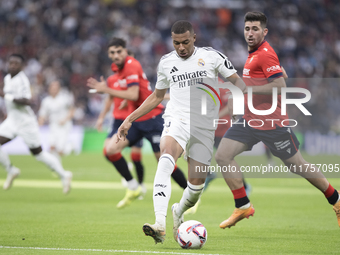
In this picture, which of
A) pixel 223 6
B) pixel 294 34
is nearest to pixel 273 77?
pixel 294 34

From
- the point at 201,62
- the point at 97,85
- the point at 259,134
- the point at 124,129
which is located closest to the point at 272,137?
the point at 259,134

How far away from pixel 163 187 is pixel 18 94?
6153 mm

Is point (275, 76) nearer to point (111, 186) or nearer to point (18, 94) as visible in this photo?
point (18, 94)

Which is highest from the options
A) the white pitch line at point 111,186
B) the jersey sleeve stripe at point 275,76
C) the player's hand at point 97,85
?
the jersey sleeve stripe at point 275,76

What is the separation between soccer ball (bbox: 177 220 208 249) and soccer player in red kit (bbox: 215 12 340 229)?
1043 mm

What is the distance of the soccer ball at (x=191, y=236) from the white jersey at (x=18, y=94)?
241 inches

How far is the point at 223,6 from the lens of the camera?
103 feet

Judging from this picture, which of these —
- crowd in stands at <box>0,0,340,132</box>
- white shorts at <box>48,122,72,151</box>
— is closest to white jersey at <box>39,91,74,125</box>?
white shorts at <box>48,122,72,151</box>

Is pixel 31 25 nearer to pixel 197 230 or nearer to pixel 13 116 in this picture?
pixel 13 116

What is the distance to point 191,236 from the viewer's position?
5.71m

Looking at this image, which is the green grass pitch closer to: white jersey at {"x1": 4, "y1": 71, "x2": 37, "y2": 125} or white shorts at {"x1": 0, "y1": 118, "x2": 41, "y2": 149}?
white shorts at {"x1": 0, "y1": 118, "x2": 41, "y2": 149}

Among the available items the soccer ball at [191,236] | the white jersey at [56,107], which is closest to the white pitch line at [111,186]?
the white jersey at [56,107]

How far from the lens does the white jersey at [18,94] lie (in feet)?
35.6

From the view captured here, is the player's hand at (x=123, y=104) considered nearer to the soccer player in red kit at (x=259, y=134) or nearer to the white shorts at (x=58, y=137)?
the soccer player in red kit at (x=259, y=134)
